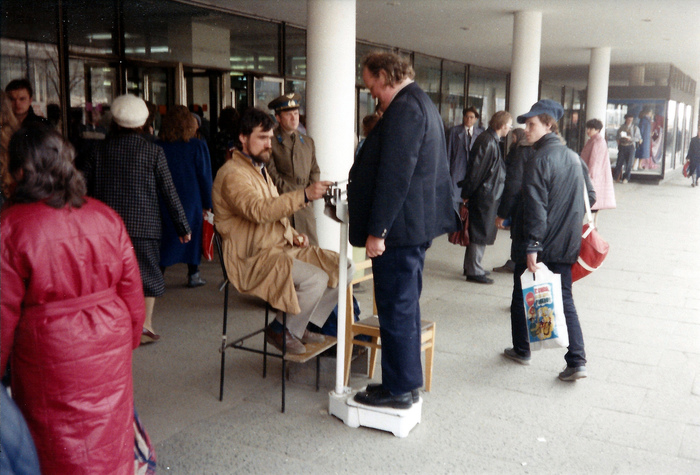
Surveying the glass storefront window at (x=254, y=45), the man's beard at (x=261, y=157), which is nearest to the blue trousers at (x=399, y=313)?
the man's beard at (x=261, y=157)

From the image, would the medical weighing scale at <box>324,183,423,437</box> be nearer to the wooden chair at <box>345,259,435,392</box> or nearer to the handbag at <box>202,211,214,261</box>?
the wooden chair at <box>345,259,435,392</box>

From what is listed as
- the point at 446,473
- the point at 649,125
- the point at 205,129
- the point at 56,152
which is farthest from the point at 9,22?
the point at 649,125

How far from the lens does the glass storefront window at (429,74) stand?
1652 cm

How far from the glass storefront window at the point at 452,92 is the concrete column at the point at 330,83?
37.7 feet

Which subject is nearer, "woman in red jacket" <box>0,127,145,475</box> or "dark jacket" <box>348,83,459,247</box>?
"woman in red jacket" <box>0,127,145,475</box>

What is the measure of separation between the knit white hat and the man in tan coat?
3.47ft

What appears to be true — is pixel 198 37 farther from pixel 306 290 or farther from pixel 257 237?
pixel 306 290

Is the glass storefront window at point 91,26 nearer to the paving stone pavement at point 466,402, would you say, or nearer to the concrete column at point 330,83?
the concrete column at point 330,83

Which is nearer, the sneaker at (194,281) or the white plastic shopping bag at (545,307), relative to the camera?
the white plastic shopping bag at (545,307)

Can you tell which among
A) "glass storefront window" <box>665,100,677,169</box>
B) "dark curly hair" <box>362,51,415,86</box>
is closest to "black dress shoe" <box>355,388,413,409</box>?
"dark curly hair" <box>362,51,415,86</box>

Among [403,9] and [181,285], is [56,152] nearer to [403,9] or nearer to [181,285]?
[181,285]

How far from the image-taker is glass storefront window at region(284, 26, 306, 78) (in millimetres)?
11602

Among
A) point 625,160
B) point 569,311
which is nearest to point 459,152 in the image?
point 569,311

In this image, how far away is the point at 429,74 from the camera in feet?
56.3
